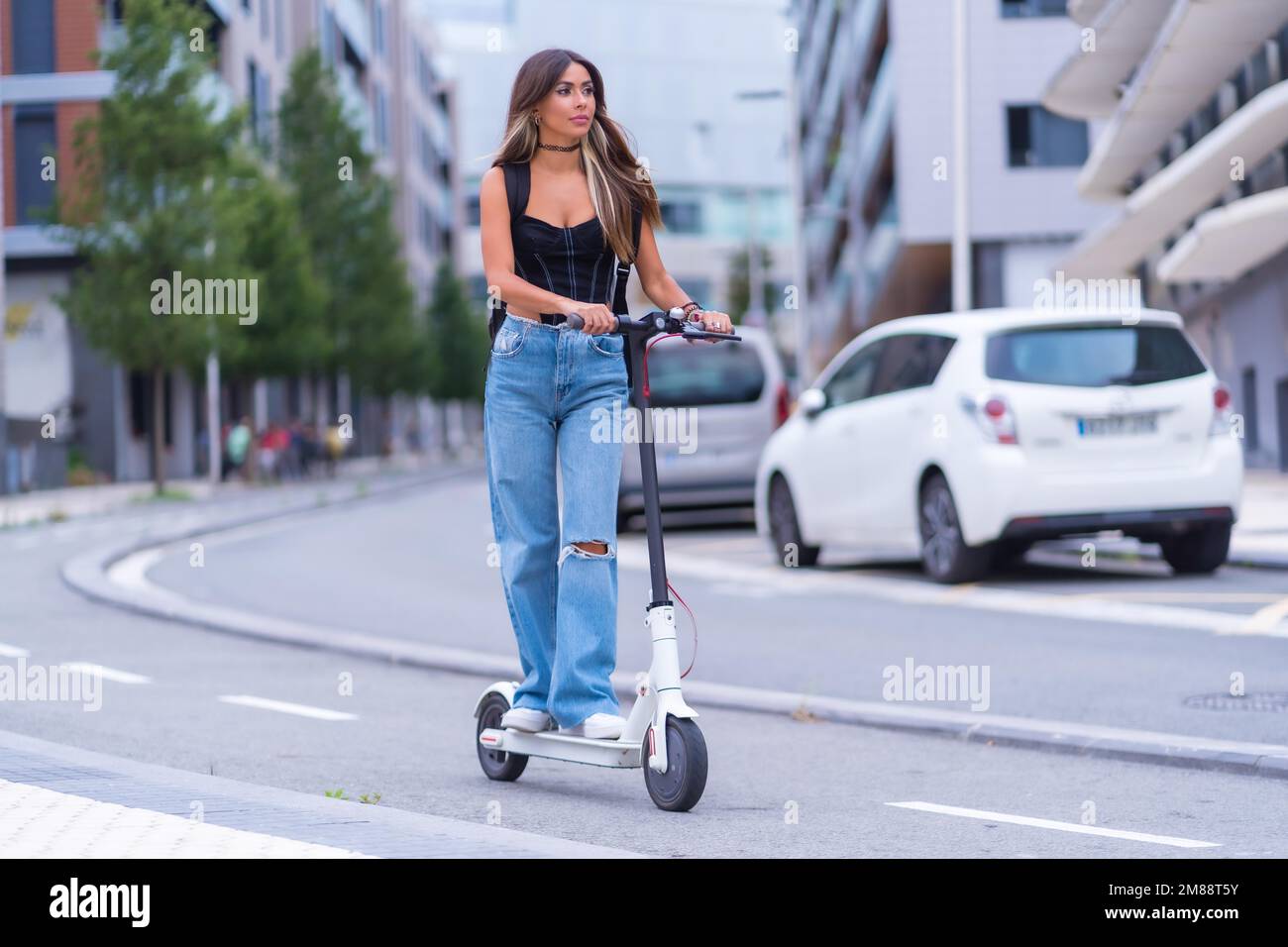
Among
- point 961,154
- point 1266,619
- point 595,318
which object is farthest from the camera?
point 961,154

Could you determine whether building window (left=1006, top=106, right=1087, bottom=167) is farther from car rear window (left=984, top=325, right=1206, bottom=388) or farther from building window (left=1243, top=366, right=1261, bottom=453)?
car rear window (left=984, top=325, right=1206, bottom=388)

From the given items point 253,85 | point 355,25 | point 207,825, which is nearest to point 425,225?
point 355,25

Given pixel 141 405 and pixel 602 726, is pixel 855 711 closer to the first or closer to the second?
pixel 602 726

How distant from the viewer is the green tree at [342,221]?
49469mm

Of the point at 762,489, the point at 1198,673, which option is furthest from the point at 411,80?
the point at 1198,673

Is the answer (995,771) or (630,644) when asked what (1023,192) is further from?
(995,771)

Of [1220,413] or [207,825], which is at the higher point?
[1220,413]

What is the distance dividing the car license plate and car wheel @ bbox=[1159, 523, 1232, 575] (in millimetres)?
A: 918

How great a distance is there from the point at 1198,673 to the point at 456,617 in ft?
16.4

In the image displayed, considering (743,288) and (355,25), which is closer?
(355,25)

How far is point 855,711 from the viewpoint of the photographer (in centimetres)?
760

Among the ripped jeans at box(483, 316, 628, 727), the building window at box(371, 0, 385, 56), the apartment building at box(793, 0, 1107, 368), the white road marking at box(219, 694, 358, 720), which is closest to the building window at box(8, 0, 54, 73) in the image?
the apartment building at box(793, 0, 1107, 368)

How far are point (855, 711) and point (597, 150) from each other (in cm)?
287
